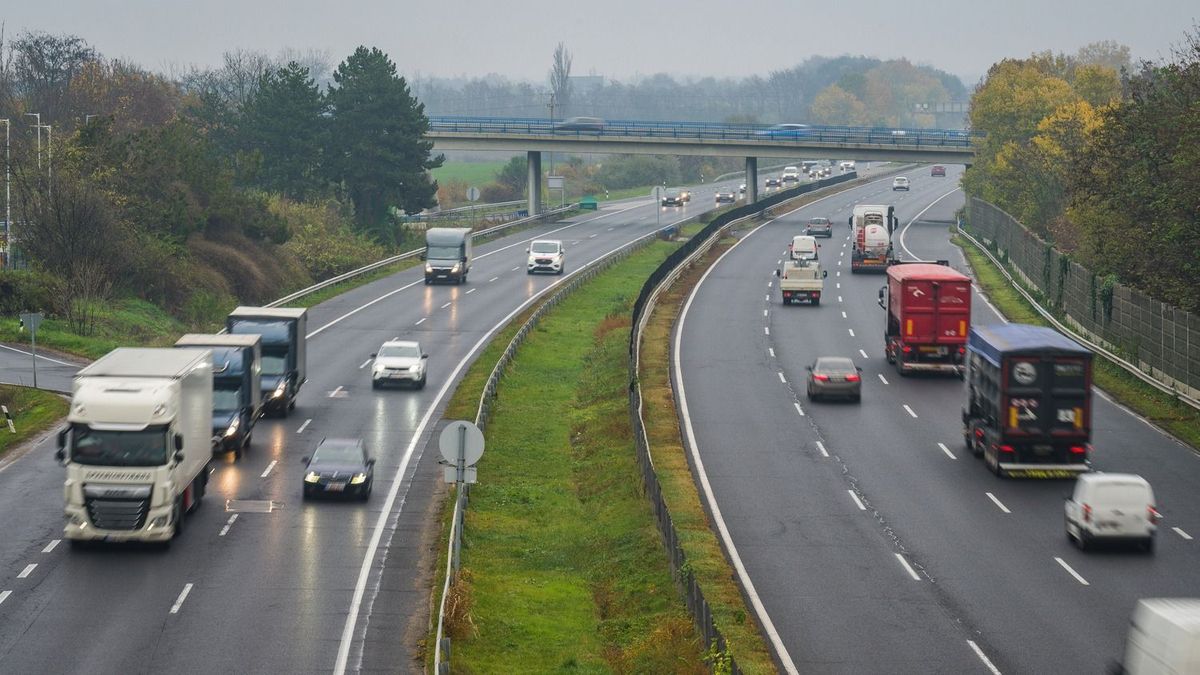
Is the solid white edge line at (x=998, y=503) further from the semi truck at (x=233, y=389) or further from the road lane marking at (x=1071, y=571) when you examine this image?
the semi truck at (x=233, y=389)

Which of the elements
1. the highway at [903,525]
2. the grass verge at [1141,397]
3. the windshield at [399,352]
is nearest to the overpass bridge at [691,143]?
the grass verge at [1141,397]

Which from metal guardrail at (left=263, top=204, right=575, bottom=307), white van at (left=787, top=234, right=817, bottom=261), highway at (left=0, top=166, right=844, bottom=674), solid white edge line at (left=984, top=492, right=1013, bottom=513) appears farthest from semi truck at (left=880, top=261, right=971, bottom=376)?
white van at (left=787, top=234, right=817, bottom=261)

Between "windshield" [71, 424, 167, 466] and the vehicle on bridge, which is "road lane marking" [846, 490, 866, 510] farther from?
the vehicle on bridge

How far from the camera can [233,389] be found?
4259 centimetres

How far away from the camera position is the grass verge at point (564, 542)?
27.6 m

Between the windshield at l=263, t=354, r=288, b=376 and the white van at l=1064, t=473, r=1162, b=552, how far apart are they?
26.6 meters

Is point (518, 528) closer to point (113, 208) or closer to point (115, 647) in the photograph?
point (115, 647)

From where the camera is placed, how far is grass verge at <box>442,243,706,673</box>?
27578 millimetres

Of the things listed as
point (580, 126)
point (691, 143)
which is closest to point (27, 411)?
point (691, 143)

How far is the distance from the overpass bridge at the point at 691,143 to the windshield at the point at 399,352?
232ft

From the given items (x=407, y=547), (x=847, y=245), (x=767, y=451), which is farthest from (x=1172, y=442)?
(x=847, y=245)

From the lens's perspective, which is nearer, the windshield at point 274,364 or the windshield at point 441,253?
the windshield at point 274,364

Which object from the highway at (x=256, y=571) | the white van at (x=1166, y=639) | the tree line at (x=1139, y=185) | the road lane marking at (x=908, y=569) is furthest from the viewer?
the tree line at (x=1139, y=185)

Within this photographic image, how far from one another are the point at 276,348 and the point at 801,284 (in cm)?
3526
